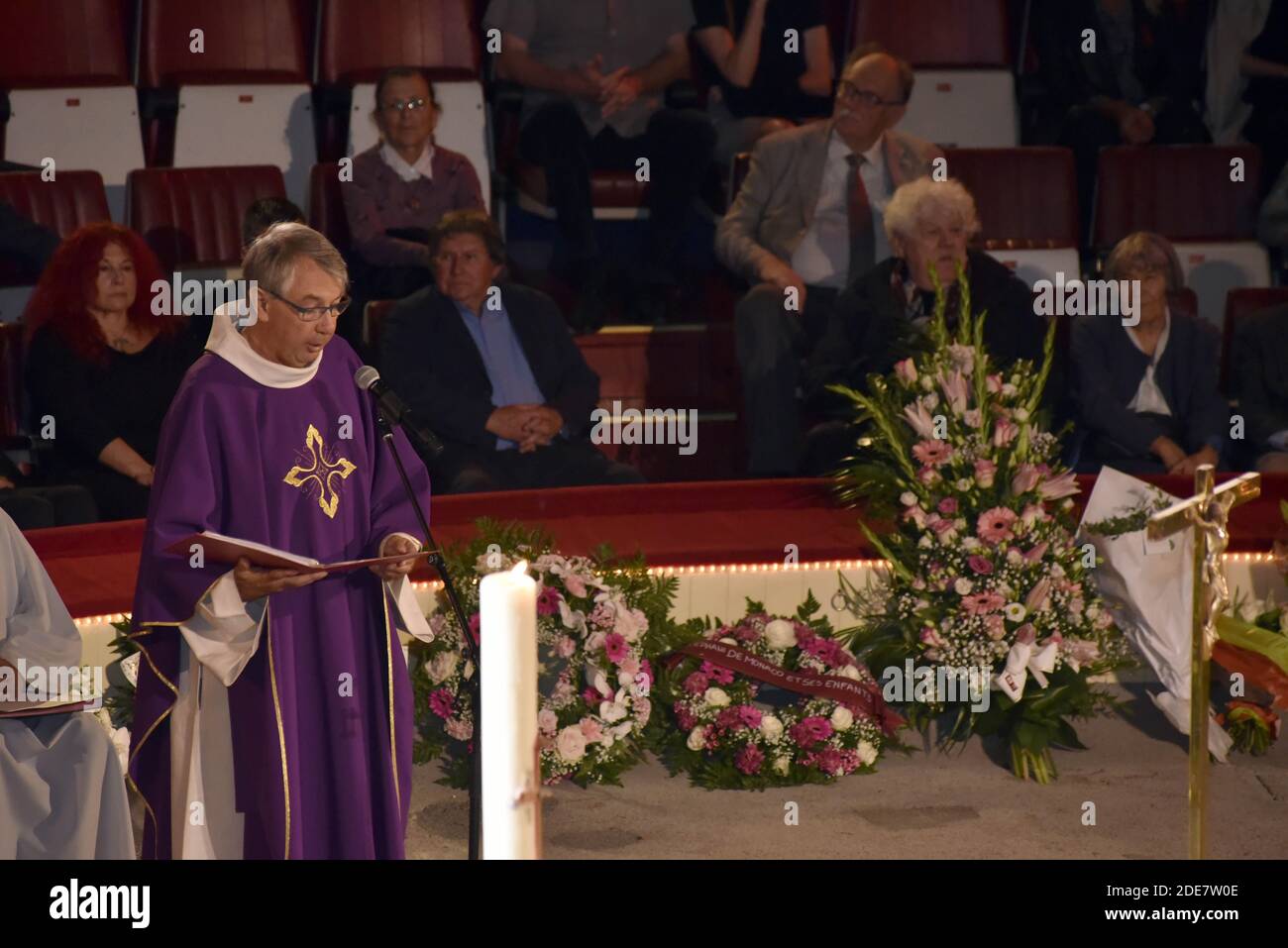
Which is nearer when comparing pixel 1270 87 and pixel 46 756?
pixel 46 756

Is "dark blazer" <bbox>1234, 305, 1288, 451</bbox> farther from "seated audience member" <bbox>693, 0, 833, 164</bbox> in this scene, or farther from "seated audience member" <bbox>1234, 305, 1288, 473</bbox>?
"seated audience member" <bbox>693, 0, 833, 164</bbox>

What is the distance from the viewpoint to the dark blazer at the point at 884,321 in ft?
21.1

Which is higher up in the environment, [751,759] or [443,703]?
[443,703]

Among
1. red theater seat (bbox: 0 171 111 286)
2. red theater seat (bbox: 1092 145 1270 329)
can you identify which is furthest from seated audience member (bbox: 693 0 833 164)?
red theater seat (bbox: 0 171 111 286)

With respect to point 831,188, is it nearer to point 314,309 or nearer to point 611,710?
point 611,710

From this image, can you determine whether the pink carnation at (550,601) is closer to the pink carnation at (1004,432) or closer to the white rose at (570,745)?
the white rose at (570,745)

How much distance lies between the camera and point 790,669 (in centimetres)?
520

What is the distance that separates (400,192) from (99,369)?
5.00 feet

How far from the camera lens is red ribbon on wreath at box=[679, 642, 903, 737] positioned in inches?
201

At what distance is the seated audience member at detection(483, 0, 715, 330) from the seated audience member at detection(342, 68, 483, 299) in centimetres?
53

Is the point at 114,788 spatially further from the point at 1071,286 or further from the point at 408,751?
the point at 1071,286

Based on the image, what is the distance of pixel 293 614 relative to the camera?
142 inches

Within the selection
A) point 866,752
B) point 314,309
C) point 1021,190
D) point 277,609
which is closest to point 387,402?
point 314,309
